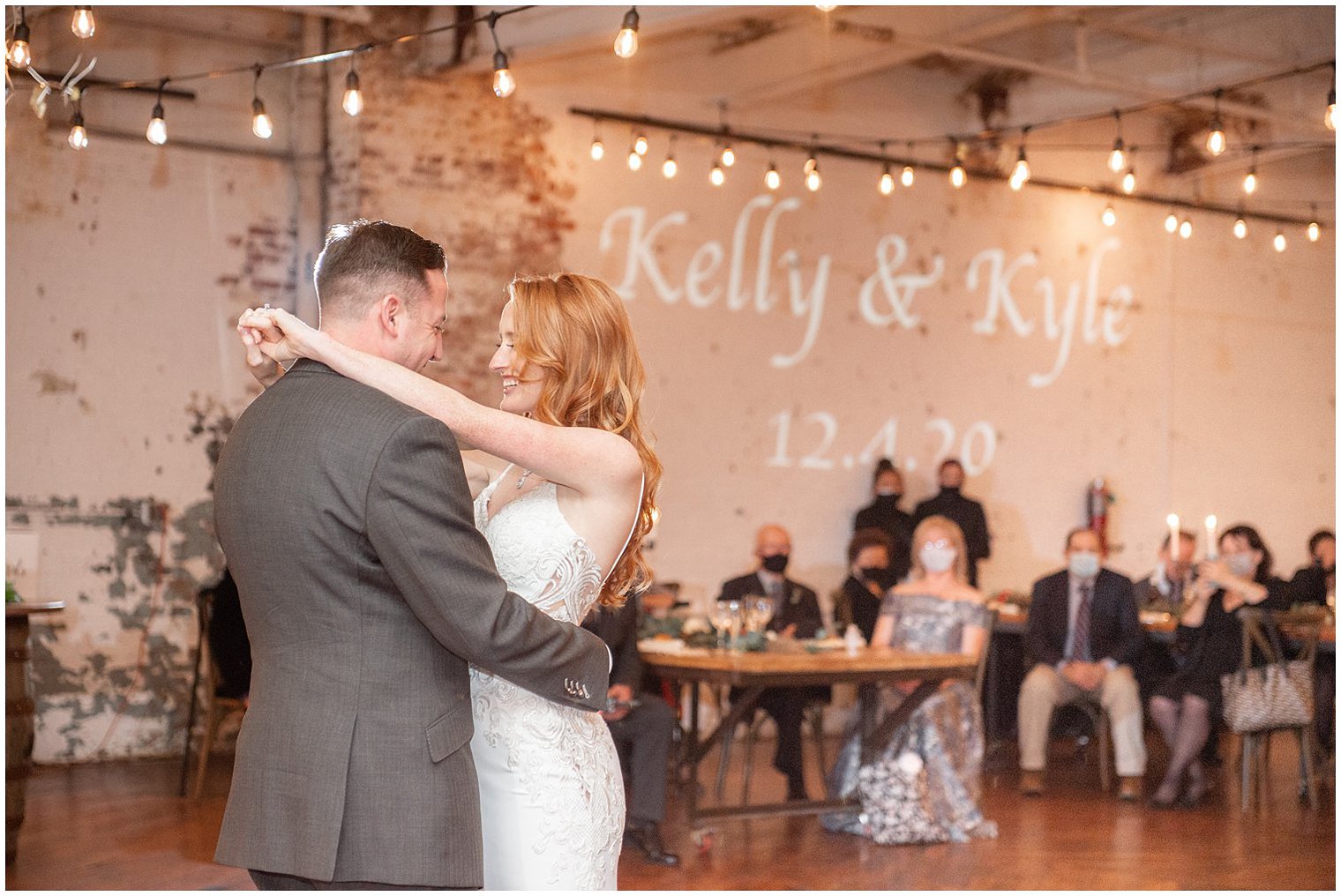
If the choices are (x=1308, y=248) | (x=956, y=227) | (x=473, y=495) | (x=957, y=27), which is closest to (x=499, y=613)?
(x=473, y=495)

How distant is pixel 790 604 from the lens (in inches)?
272

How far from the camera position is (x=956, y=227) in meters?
9.87

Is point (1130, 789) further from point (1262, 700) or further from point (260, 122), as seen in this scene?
point (260, 122)

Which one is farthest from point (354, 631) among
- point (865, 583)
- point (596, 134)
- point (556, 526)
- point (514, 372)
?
point (596, 134)

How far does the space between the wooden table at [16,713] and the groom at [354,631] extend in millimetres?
3167

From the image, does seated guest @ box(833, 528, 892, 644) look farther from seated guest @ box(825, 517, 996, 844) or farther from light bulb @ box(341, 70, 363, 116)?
light bulb @ box(341, 70, 363, 116)

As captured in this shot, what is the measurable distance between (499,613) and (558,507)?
14.8 inches

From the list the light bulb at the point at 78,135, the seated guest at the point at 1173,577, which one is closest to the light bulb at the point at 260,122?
the light bulb at the point at 78,135

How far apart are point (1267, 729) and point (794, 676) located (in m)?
2.65

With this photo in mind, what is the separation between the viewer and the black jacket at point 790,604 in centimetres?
684

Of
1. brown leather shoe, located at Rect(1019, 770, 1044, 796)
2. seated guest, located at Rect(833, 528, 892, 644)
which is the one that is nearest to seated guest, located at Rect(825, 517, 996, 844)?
brown leather shoe, located at Rect(1019, 770, 1044, 796)

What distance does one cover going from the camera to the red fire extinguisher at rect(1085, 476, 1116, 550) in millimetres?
10445

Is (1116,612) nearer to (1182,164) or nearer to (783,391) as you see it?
(783,391)

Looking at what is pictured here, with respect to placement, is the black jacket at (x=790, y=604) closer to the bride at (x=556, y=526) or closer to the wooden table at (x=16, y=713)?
the wooden table at (x=16, y=713)
